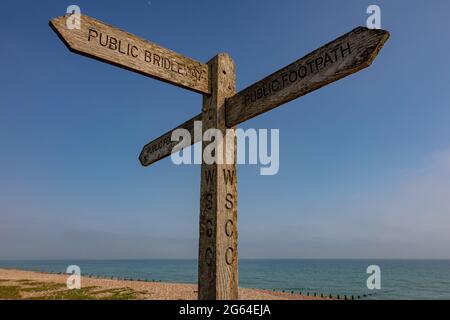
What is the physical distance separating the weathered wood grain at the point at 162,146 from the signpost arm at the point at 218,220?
30 centimetres

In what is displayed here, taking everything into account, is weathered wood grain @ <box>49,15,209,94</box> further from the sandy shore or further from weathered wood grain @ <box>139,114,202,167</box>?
the sandy shore

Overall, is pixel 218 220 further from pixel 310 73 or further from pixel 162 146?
pixel 162 146

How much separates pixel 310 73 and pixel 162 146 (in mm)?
2061

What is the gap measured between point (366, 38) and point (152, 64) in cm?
178

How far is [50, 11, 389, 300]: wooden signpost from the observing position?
2.29 meters

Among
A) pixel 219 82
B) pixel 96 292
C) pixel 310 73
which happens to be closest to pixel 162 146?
pixel 219 82

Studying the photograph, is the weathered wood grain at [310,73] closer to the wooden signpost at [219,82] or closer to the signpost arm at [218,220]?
the wooden signpost at [219,82]

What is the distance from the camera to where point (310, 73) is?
243cm

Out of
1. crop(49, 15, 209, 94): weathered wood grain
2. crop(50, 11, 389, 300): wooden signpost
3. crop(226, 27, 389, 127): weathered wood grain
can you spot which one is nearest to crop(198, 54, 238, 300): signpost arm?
crop(50, 11, 389, 300): wooden signpost

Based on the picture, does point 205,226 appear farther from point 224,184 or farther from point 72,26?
point 72,26

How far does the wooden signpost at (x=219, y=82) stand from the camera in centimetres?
229
